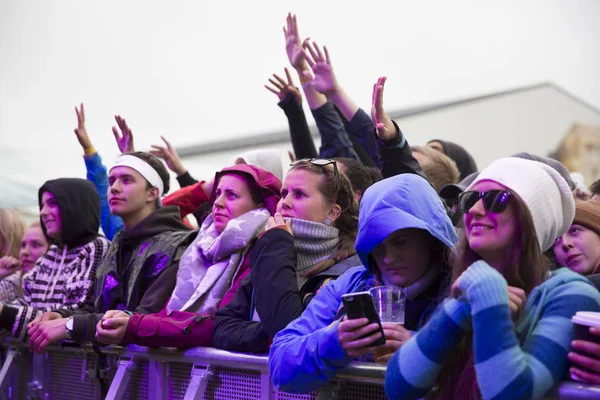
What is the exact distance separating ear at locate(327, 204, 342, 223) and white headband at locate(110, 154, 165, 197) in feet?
4.45

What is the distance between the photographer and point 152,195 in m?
3.70

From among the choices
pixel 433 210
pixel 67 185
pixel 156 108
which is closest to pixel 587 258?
pixel 433 210

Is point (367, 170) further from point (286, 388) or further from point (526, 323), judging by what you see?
point (526, 323)

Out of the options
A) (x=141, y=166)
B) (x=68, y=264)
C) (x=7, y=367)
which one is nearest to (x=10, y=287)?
(x=68, y=264)

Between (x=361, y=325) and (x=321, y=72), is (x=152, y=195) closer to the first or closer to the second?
(x=321, y=72)

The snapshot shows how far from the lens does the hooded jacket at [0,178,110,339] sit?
11.0ft

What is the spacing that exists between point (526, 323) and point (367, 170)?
143cm

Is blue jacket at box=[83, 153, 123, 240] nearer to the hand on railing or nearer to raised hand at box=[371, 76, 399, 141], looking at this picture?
the hand on railing

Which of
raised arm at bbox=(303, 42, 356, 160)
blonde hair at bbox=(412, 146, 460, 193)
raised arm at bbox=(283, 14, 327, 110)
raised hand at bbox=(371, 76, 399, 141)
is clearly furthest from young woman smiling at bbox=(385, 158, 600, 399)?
raised arm at bbox=(283, 14, 327, 110)

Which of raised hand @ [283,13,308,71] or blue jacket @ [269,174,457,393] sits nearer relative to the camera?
blue jacket @ [269,174,457,393]

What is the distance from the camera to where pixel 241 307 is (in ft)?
8.02

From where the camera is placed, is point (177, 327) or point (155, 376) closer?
point (177, 327)

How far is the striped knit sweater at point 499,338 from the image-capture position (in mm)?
1327

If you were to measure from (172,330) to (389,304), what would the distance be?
97 cm
